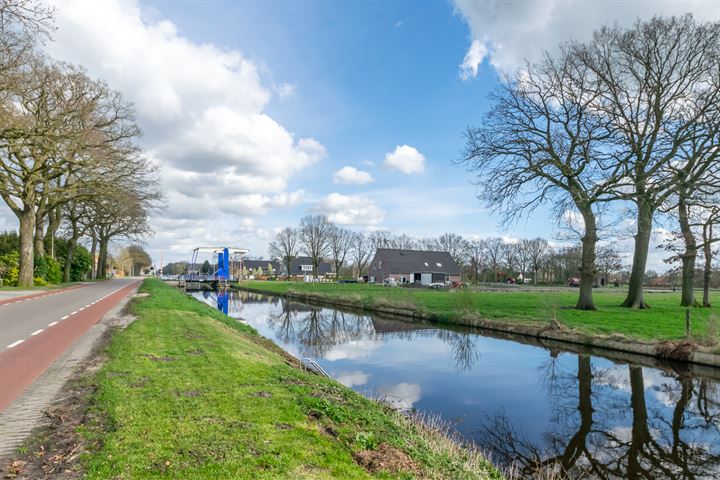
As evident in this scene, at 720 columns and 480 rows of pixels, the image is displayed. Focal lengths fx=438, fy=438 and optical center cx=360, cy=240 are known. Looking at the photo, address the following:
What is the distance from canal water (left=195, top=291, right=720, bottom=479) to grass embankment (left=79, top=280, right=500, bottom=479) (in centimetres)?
198

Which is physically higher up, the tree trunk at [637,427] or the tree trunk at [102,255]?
the tree trunk at [102,255]

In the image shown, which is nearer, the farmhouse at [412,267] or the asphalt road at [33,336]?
the asphalt road at [33,336]

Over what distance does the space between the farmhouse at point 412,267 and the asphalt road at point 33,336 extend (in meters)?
56.3

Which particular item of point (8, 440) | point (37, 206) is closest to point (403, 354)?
point (8, 440)

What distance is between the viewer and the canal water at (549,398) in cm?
661

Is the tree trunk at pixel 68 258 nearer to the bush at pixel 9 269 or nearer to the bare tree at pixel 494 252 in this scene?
the bush at pixel 9 269

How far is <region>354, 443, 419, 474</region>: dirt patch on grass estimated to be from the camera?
4.29m

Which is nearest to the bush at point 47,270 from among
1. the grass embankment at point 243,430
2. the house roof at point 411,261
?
the grass embankment at point 243,430

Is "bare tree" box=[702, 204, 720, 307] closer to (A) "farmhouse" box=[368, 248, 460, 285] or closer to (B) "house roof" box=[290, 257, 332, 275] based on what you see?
(A) "farmhouse" box=[368, 248, 460, 285]

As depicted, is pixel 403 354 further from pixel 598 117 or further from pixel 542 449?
pixel 598 117

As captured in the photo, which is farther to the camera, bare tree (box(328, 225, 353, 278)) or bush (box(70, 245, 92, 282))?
bare tree (box(328, 225, 353, 278))

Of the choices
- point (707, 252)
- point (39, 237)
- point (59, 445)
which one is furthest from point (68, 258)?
point (707, 252)

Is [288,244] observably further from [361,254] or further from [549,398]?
[549,398]

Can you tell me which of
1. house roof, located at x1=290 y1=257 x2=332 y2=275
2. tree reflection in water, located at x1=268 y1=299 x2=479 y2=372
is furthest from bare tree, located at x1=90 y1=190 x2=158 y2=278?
house roof, located at x1=290 y1=257 x2=332 y2=275
